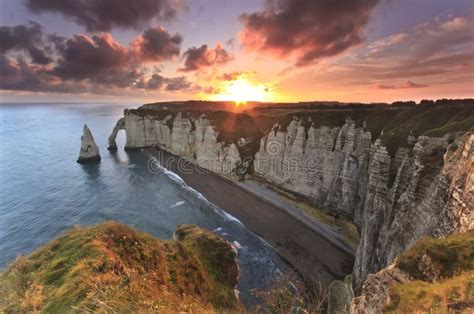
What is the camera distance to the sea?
3100 cm

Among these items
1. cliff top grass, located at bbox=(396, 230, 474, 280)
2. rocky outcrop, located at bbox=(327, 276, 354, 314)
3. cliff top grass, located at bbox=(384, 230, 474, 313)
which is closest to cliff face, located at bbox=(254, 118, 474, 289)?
rocky outcrop, located at bbox=(327, 276, 354, 314)

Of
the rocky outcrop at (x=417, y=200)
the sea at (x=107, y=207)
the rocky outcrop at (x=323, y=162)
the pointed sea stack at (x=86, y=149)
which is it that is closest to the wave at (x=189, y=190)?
→ the sea at (x=107, y=207)

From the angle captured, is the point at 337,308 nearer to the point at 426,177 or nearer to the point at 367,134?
the point at 426,177

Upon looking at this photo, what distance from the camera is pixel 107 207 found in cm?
4300

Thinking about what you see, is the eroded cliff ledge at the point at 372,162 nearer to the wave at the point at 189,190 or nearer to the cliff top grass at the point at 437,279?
the cliff top grass at the point at 437,279

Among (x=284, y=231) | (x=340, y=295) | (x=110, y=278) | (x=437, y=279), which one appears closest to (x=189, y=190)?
(x=284, y=231)

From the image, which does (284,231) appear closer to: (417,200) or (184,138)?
(417,200)

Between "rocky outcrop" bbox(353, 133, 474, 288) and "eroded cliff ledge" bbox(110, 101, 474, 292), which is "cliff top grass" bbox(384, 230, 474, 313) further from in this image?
"rocky outcrop" bbox(353, 133, 474, 288)

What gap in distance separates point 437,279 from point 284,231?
2799cm

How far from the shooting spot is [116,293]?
7.87 metres

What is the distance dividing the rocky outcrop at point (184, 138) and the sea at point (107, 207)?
11948 millimetres

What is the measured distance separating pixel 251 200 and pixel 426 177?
32.0 meters

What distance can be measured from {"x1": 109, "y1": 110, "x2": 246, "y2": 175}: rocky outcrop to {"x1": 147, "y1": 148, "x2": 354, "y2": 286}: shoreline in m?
6.90

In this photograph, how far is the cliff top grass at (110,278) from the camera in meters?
7.91
